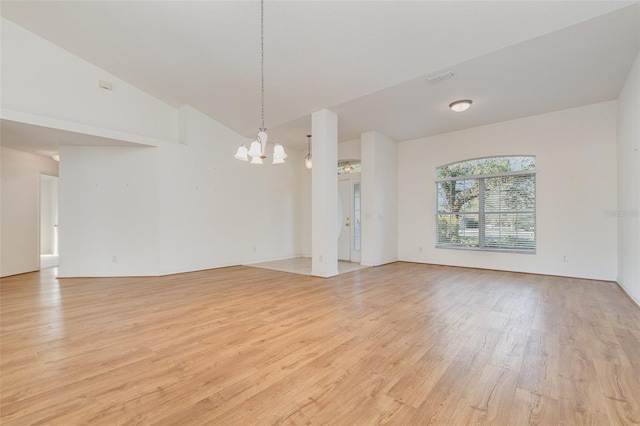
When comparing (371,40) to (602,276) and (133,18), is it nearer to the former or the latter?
(133,18)

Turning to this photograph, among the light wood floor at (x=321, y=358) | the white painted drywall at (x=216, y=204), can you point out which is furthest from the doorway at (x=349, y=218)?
the light wood floor at (x=321, y=358)

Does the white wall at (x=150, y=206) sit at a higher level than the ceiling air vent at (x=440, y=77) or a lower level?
lower

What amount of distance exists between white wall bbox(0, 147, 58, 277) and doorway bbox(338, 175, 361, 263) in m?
6.80

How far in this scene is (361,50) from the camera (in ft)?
12.3

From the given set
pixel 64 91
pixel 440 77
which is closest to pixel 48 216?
pixel 64 91

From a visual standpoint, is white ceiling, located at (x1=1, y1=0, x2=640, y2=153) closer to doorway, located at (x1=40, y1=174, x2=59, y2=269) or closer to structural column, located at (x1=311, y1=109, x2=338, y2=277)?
structural column, located at (x1=311, y1=109, x2=338, y2=277)

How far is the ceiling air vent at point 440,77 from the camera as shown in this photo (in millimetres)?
3943

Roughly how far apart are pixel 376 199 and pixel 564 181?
3.40 meters

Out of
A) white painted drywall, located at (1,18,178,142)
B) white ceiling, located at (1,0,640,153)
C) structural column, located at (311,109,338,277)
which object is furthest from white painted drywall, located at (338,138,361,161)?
white painted drywall, located at (1,18,178,142)

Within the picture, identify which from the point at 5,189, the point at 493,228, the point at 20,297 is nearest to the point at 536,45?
the point at 493,228

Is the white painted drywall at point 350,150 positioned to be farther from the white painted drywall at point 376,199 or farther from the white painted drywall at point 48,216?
the white painted drywall at point 48,216

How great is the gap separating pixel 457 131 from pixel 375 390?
6.11 metres

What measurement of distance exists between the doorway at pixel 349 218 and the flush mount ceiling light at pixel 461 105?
9.46 feet

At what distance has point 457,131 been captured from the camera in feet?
21.0
